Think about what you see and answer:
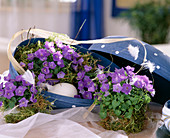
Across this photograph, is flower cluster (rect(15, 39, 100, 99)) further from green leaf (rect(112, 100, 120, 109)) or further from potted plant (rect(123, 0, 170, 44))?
potted plant (rect(123, 0, 170, 44))

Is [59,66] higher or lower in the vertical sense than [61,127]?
higher

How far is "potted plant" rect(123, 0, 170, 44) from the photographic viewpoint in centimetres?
369

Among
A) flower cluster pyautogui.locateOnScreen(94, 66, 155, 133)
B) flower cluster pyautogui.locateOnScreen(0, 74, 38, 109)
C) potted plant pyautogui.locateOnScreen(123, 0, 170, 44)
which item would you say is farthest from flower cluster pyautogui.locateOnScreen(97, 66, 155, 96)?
potted plant pyautogui.locateOnScreen(123, 0, 170, 44)

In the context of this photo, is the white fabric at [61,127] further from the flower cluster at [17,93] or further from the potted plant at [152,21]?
the potted plant at [152,21]

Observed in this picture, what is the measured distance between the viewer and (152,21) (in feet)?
12.1

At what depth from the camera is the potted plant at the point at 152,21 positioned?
12.1 ft

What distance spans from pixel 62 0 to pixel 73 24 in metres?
0.45

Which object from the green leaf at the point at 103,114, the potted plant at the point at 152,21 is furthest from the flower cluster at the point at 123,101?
the potted plant at the point at 152,21

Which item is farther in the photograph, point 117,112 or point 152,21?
point 152,21

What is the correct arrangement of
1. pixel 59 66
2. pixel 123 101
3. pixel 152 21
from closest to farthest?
pixel 123 101
pixel 59 66
pixel 152 21

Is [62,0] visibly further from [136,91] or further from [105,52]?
[136,91]

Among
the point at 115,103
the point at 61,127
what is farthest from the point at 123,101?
the point at 61,127

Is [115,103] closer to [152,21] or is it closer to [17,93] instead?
[17,93]

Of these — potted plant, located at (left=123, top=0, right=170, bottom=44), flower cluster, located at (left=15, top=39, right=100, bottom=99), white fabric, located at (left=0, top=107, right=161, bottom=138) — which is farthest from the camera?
potted plant, located at (left=123, top=0, right=170, bottom=44)
